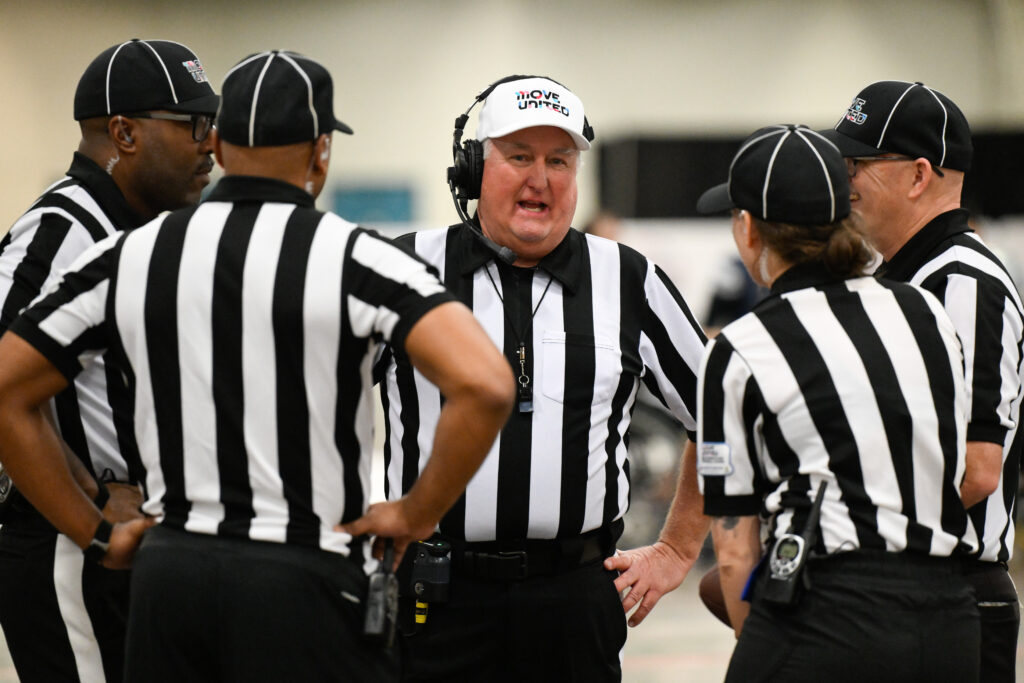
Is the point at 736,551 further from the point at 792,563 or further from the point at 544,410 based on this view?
the point at 544,410

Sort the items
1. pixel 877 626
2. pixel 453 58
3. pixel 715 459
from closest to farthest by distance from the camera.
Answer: pixel 877 626
pixel 715 459
pixel 453 58

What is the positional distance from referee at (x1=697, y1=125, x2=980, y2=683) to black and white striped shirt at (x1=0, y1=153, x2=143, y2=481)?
1.19 meters

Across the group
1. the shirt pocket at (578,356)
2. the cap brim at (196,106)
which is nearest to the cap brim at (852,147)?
the shirt pocket at (578,356)

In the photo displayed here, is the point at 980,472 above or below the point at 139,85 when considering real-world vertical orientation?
below

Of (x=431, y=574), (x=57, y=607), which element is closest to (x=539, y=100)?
(x=431, y=574)

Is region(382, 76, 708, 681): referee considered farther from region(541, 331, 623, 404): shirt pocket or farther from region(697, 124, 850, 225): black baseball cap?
region(697, 124, 850, 225): black baseball cap

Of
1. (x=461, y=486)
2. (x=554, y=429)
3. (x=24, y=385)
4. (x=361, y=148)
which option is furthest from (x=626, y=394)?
(x=361, y=148)

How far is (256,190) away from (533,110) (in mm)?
899

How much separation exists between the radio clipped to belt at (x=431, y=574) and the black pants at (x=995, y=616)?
44.1 inches

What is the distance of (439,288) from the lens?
185 centimetres

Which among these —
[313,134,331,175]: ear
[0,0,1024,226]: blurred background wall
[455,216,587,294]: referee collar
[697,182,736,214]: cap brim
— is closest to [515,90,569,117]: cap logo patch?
[455,216,587,294]: referee collar

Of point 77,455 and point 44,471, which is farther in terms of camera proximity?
point 77,455

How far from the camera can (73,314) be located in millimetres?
1909

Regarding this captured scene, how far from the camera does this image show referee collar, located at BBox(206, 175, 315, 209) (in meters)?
1.91
